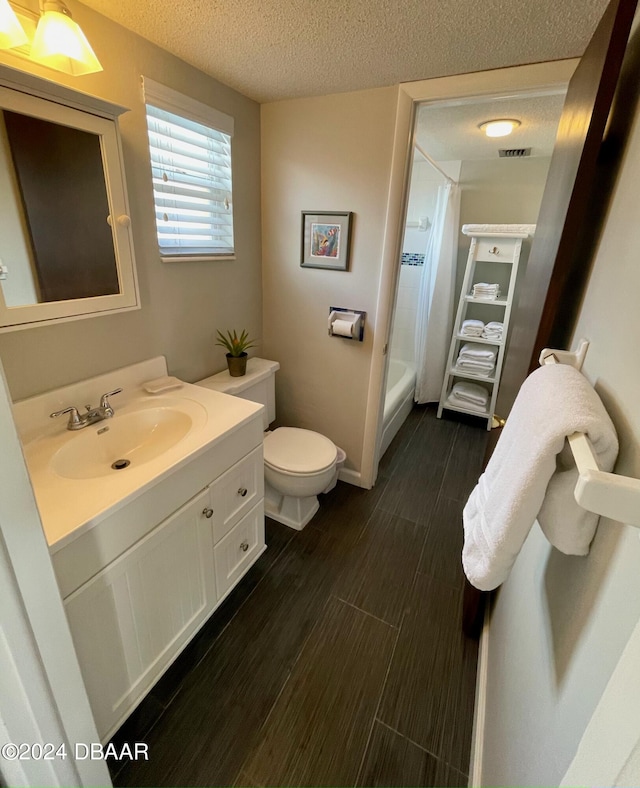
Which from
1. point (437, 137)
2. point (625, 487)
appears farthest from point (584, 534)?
point (437, 137)

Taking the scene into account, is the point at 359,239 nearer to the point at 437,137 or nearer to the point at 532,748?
the point at 437,137

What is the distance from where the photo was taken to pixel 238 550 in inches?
61.2

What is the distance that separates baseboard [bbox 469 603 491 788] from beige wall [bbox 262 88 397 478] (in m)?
1.11

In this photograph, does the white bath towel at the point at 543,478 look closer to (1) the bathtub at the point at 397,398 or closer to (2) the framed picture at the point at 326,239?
(2) the framed picture at the point at 326,239

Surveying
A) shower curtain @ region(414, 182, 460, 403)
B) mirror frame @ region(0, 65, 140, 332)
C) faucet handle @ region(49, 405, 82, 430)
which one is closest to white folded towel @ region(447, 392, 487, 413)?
shower curtain @ region(414, 182, 460, 403)

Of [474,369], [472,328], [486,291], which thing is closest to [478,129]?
[486,291]

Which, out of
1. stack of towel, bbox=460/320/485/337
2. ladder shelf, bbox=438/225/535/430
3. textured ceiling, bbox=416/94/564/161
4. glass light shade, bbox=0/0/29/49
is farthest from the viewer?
stack of towel, bbox=460/320/485/337

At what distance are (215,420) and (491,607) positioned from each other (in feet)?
4.37

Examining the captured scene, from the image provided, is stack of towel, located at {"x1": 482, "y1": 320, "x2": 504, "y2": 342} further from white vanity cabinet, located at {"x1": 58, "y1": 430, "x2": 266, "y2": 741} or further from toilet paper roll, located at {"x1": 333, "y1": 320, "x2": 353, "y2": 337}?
white vanity cabinet, located at {"x1": 58, "y1": 430, "x2": 266, "y2": 741}

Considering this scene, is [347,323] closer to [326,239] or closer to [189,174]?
[326,239]

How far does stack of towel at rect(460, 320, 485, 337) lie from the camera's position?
3016mm

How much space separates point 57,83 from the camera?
107 centimetres

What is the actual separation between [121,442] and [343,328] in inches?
47.5

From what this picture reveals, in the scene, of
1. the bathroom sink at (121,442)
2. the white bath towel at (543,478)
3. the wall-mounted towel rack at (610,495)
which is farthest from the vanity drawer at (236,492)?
the wall-mounted towel rack at (610,495)
